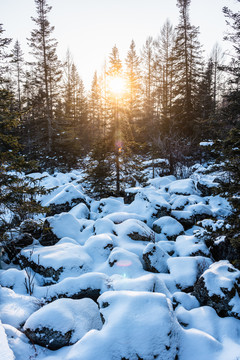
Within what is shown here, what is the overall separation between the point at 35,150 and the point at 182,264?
19.1 m

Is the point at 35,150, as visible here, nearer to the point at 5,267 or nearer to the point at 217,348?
the point at 5,267

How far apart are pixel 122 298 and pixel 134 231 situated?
393 cm

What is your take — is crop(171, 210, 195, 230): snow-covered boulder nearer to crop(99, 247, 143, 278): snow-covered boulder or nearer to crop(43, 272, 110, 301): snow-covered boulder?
crop(99, 247, 143, 278): snow-covered boulder

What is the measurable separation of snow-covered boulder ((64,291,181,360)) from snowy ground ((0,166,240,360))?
12mm

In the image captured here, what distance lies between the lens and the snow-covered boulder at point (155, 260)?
5.77 meters

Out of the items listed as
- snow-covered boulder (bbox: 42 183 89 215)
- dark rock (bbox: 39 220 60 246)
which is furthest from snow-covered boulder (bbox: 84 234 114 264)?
snow-covered boulder (bbox: 42 183 89 215)

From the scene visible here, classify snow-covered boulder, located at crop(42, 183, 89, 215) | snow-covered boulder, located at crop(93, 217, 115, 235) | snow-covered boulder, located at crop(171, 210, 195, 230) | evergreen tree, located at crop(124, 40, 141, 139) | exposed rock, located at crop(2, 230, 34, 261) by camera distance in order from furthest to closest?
1. evergreen tree, located at crop(124, 40, 141, 139)
2. snow-covered boulder, located at crop(42, 183, 89, 215)
3. snow-covered boulder, located at crop(171, 210, 195, 230)
4. snow-covered boulder, located at crop(93, 217, 115, 235)
5. exposed rock, located at crop(2, 230, 34, 261)

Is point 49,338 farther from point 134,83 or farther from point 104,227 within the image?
point 134,83

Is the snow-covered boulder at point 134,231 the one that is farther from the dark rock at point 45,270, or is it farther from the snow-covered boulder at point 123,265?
the dark rock at point 45,270

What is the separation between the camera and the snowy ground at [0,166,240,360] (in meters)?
3.01

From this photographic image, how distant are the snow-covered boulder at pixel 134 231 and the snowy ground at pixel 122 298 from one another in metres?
0.04

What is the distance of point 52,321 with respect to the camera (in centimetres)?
358

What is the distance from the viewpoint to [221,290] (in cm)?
432

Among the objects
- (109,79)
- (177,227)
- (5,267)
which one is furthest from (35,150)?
(177,227)
